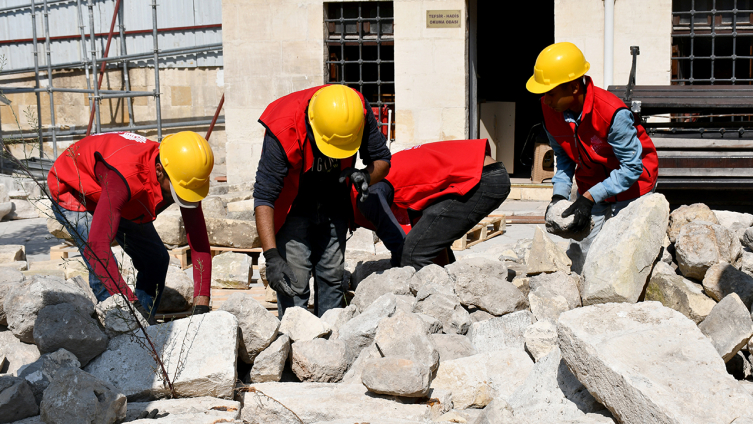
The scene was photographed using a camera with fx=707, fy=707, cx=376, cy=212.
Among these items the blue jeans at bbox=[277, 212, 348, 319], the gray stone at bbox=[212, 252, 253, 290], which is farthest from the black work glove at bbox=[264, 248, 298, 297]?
the gray stone at bbox=[212, 252, 253, 290]

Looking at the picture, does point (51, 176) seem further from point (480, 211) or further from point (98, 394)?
point (480, 211)

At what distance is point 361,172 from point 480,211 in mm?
963

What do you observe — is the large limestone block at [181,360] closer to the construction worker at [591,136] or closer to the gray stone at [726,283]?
the construction worker at [591,136]

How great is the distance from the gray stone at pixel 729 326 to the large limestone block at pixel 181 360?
2242mm

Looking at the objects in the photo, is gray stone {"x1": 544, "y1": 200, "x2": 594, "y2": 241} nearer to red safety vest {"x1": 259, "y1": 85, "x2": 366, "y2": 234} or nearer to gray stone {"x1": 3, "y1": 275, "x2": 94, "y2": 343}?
red safety vest {"x1": 259, "y1": 85, "x2": 366, "y2": 234}

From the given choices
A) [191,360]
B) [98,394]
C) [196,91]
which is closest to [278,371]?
[191,360]

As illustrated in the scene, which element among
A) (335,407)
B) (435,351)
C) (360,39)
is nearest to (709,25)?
(360,39)

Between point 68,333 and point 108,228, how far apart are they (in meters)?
0.62

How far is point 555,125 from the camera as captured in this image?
4.38 meters

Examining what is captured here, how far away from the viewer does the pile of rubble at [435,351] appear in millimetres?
2738

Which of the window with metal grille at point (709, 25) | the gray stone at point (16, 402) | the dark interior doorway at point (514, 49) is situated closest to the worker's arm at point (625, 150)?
the gray stone at point (16, 402)

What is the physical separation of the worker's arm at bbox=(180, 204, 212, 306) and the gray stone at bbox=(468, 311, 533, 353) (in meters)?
1.49

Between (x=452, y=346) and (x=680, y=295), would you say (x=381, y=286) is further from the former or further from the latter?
(x=680, y=295)

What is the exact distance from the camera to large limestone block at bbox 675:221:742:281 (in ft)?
13.4
